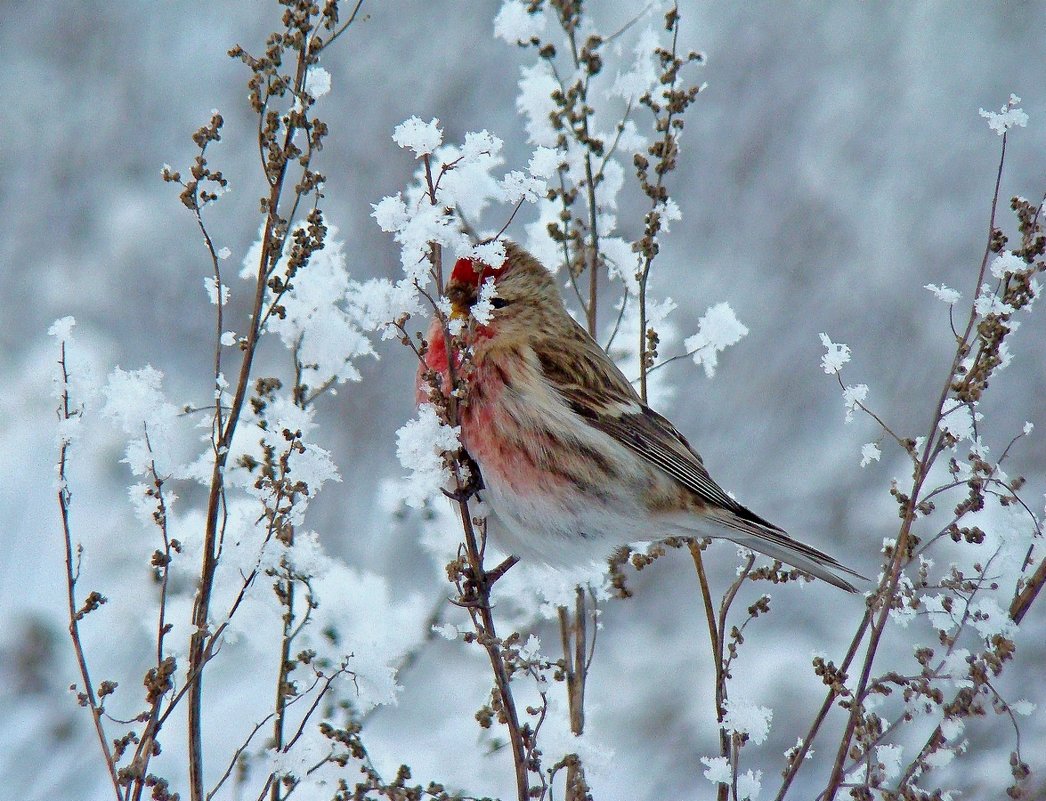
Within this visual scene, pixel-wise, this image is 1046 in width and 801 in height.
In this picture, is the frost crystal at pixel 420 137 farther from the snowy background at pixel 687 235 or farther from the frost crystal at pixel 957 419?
the snowy background at pixel 687 235

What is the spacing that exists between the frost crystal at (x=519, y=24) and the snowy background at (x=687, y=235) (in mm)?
2386

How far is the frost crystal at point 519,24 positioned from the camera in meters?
2.33

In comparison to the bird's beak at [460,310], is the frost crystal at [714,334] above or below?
above

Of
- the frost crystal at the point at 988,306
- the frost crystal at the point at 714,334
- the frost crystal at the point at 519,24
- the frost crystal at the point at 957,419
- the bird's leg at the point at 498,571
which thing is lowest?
the bird's leg at the point at 498,571

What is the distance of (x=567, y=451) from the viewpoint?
8.09ft

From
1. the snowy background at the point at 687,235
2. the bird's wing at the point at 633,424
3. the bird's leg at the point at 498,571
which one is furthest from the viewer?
the snowy background at the point at 687,235

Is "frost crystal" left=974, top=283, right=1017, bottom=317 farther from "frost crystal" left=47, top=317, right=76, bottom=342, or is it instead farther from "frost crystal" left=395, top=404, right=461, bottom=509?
"frost crystal" left=47, top=317, right=76, bottom=342

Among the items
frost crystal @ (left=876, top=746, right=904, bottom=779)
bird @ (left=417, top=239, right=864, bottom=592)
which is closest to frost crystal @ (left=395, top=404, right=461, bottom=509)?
bird @ (left=417, top=239, right=864, bottom=592)

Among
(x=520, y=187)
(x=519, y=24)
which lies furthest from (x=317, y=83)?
(x=519, y=24)

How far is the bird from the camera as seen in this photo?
234cm

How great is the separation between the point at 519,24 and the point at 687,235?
2.89 m

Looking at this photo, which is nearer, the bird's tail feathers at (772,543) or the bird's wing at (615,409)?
the bird's tail feathers at (772,543)

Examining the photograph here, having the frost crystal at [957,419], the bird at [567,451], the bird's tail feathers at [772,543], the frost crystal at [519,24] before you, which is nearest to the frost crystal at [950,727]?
the frost crystal at [957,419]

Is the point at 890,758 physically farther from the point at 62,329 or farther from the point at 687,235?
the point at 687,235
